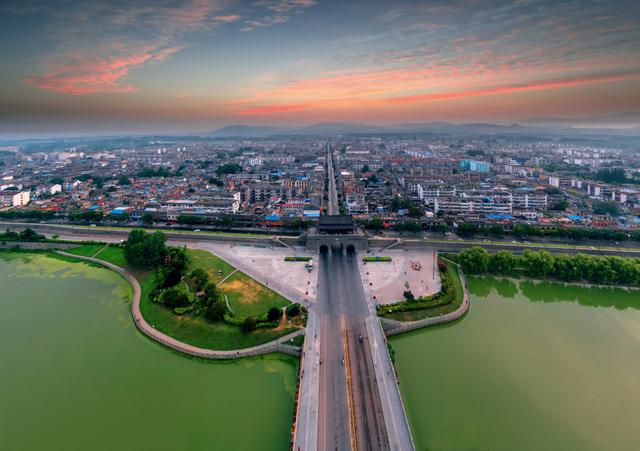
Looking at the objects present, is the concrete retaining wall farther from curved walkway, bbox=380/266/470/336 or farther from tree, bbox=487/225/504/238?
tree, bbox=487/225/504/238

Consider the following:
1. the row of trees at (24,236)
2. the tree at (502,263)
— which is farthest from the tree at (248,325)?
the row of trees at (24,236)

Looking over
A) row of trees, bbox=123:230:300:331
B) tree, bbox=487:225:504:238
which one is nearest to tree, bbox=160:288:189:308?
row of trees, bbox=123:230:300:331

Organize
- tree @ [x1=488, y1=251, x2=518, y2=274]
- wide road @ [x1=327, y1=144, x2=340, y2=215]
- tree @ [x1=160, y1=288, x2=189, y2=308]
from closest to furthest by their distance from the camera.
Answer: tree @ [x1=160, y1=288, x2=189, y2=308] → tree @ [x1=488, y1=251, x2=518, y2=274] → wide road @ [x1=327, y1=144, x2=340, y2=215]

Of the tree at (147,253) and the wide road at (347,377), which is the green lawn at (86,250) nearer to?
the tree at (147,253)

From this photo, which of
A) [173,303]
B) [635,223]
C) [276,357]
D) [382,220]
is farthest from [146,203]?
[635,223]

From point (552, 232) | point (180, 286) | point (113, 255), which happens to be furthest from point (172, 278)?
point (552, 232)

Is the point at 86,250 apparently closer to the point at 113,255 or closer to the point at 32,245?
the point at 113,255
